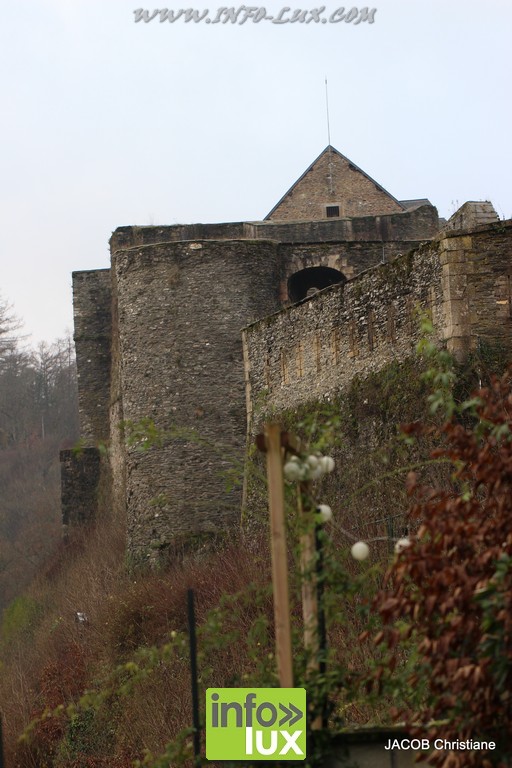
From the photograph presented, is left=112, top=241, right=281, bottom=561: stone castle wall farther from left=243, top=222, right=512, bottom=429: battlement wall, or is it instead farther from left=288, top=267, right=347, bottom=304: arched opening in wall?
left=243, top=222, right=512, bottom=429: battlement wall

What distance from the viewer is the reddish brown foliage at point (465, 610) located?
Result: 5988 mm

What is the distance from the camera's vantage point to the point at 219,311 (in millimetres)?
23672

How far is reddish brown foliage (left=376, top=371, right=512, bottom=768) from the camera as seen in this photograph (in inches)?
236

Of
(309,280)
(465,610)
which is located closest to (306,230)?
(309,280)

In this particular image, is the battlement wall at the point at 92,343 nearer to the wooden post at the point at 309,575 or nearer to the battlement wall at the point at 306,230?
the battlement wall at the point at 306,230

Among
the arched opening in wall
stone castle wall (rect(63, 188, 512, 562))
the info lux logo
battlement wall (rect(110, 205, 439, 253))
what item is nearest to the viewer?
the info lux logo

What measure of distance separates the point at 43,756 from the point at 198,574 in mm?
3457

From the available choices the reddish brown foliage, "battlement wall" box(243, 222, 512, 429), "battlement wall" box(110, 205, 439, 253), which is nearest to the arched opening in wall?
"battlement wall" box(110, 205, 439, 253)

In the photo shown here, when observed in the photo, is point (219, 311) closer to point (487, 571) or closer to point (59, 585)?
point (59, 585)

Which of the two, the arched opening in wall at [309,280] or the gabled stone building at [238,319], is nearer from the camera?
the gabled stone building at [238,319]

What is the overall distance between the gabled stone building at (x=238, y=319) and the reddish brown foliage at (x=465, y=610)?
5.33 metres

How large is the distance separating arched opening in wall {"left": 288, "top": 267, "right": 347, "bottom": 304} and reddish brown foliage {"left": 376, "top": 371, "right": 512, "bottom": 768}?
18395 millimetres

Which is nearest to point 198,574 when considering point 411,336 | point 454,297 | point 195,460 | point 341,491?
point 195,460

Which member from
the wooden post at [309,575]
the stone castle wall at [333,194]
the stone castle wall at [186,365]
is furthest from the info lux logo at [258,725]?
the stone castle wall at [333,194]
